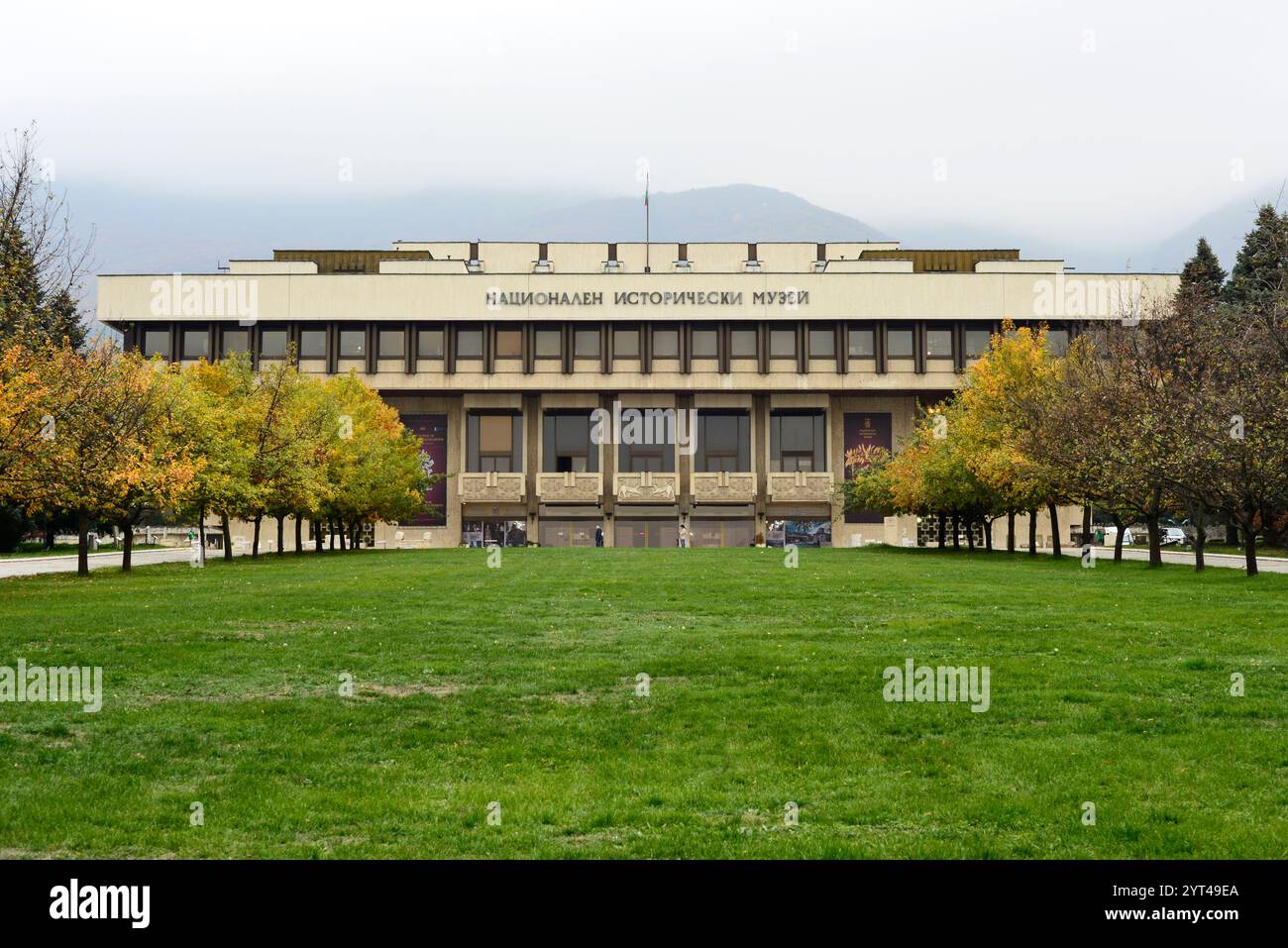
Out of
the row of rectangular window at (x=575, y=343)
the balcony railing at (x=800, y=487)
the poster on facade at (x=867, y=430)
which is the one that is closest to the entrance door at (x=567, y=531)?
the row of rectangular window at (x=575, y=343)

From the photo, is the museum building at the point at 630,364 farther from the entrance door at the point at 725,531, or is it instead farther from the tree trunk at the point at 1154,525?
the tree trunk at the point at 1154,525

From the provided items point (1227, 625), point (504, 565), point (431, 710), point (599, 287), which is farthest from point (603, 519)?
point (431, 710)

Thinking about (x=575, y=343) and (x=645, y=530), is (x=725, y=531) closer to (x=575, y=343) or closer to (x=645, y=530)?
(x=645, y=530)

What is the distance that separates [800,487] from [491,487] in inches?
1000

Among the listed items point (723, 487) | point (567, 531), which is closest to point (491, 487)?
point (567, 531)

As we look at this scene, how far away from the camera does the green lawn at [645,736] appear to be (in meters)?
9.80

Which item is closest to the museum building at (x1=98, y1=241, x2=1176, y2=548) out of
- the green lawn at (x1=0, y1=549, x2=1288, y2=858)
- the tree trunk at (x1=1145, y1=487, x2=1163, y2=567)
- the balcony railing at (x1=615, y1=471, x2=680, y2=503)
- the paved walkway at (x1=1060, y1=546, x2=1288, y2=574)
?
the balcony railing at (x1=615, y1=471, x2=680, y2=503)

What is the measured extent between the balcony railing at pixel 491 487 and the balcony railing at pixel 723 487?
48.4ft

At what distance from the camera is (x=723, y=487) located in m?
97.7

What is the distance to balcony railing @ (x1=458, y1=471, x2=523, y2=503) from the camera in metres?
98.6

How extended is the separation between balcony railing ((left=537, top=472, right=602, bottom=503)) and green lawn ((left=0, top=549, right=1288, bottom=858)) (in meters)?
71.5

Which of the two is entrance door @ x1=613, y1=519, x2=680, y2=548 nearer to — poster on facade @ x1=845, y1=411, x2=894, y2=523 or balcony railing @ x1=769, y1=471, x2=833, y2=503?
balcony railing @ x1=769, y1=471, x2=833, y2=503

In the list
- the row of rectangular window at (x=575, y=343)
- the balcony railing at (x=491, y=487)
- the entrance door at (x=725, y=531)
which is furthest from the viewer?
the row of rectangular window at (x=575, y=343)
